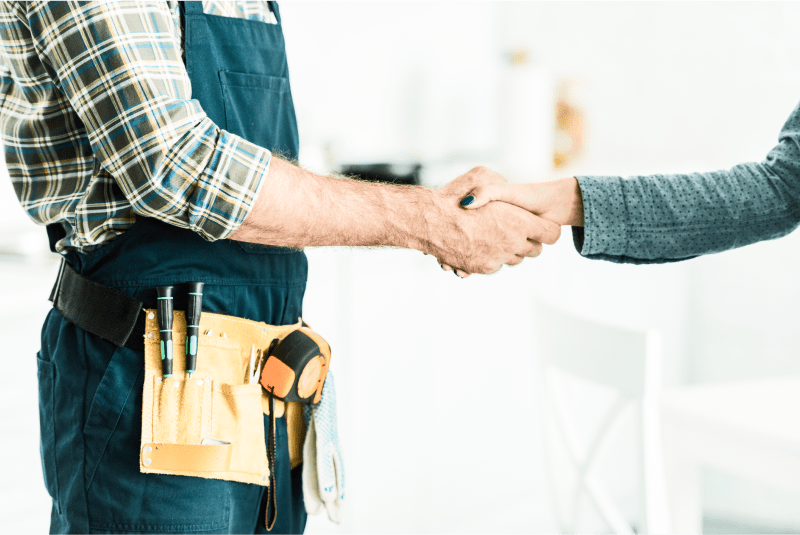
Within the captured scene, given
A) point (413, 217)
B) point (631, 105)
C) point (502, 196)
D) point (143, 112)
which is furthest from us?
point (631, 105)

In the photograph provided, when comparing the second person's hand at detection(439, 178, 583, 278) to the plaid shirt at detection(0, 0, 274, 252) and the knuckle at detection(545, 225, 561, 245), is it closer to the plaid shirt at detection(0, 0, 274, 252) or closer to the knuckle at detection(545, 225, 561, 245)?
the knuckle at detection(545, 225, 561, 245)

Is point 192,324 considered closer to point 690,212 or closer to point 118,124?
point 118,124

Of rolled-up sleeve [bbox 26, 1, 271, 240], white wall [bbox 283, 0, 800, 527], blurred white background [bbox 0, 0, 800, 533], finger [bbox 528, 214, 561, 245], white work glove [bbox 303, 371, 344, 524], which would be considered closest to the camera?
rolled-up sleeve [bbox 26, 1, 271, 240]

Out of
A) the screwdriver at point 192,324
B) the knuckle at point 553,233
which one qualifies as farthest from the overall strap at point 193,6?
the knuckle at point 553,233

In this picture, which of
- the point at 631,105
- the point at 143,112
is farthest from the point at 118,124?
the point at 631,105

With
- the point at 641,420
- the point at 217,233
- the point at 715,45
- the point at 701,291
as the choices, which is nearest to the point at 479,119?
the point at 715,45

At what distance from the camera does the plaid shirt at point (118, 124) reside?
644 mm

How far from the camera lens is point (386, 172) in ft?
5.54

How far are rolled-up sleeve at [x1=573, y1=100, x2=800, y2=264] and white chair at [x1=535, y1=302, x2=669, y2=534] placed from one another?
13 cm

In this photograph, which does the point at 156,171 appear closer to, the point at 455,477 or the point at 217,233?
the point at 217,233

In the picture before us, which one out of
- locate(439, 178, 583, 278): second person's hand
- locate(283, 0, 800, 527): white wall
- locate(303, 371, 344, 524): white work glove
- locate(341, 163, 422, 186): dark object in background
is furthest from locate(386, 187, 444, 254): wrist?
locate(283, 0, 800, 527): white wall

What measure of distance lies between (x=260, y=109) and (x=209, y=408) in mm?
346

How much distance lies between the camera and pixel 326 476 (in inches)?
35.3

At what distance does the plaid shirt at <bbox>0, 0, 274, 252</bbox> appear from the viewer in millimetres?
644
